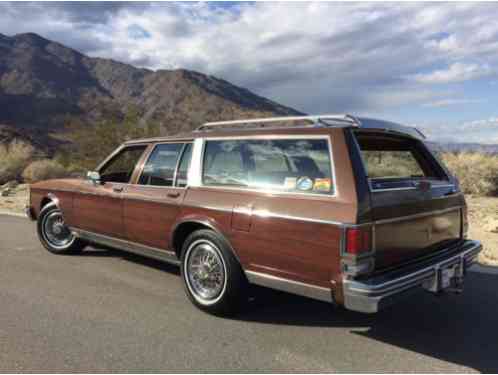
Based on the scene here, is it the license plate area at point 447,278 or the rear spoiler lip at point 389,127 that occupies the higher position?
the rear spoiler lip at point 389,127

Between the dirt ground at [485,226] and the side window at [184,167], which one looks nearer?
the side window at [184,167]

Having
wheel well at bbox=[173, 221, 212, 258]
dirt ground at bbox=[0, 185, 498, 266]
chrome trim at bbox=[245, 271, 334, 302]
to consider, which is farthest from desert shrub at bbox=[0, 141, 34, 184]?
chrome trim at bbox=[245, 271, 334, 302]

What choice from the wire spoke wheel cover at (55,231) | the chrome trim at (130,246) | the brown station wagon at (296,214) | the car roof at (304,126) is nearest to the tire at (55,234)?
the wire spoke wheel cover at (55,231)

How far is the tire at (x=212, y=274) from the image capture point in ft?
13.1

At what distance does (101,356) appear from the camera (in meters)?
3.38

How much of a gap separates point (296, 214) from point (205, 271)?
124 centimetres

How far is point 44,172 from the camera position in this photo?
55.2ft

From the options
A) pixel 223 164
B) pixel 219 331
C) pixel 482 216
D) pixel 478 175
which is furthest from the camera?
pixel 478 175

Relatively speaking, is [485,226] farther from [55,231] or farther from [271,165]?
[55,231]

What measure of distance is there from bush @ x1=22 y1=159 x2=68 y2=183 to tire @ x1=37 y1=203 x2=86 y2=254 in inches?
427

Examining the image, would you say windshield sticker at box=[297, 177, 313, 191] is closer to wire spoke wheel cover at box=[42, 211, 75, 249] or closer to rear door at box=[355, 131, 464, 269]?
rear door at box=[355, 131, 464, 269]

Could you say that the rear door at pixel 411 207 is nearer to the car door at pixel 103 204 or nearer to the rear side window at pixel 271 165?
the rear side window at pixel 271 165

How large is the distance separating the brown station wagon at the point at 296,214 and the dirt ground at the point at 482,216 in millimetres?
2552

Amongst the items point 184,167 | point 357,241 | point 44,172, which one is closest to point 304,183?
point 357,241
